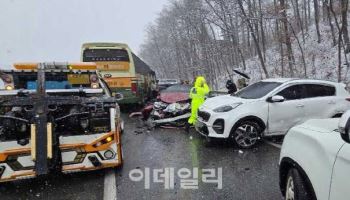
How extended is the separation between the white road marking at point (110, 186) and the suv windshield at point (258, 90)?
385cm

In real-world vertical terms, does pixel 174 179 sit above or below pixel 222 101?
below

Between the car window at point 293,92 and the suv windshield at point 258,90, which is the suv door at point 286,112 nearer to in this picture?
the car window at point 293,92

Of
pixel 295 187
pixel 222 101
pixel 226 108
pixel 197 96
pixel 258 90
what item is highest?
pixel 258 90

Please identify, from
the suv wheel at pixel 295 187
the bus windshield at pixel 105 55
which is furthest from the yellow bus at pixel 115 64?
the suv wheel at pixel 295 187

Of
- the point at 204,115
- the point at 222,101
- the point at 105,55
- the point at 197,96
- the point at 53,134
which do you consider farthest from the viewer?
the point at 105,55

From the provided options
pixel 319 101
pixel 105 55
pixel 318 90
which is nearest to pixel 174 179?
pixel 319 101

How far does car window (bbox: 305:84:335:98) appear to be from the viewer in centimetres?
844

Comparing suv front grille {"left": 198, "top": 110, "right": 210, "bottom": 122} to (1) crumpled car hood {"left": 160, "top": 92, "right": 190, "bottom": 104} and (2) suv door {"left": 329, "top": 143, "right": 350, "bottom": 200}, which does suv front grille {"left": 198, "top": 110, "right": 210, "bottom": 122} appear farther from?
(2) suv door {"left": 329, "top": 143, "right": 350, "bottom": 200}

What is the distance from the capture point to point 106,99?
20.8 feet

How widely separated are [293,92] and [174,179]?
3.94 meters

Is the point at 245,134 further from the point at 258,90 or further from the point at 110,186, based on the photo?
the point at 110,186

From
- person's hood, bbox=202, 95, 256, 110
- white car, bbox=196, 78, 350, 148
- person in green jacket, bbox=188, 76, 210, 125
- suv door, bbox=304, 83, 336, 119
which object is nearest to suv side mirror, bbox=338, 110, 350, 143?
white car, bbox=196, 78, 350, 148

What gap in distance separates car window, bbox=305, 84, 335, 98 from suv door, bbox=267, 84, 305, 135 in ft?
0.99

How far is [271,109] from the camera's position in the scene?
26.3ft
